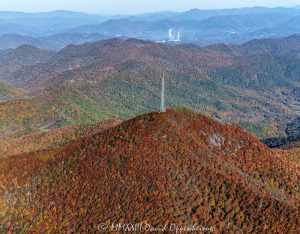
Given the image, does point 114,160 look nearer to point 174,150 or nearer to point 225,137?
point 174,150

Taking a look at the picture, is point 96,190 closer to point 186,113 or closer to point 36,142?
point 186,113

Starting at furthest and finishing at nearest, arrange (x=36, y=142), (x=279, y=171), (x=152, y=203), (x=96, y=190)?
1. (x=36, y=142)
2. (x=279, y=171)
3. (x=96, y=190)
4. (x=152, y=203)

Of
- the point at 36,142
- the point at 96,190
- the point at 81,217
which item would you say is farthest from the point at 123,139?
the point at 36,142

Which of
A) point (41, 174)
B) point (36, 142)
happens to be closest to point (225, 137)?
point (41, 174)

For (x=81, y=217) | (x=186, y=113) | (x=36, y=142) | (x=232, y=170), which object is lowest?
(x=36, y=142)

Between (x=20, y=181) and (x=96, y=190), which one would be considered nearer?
(x=96, y=190)

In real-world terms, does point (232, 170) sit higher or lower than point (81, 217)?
higher

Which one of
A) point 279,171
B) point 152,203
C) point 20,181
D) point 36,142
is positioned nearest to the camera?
point 152,203
